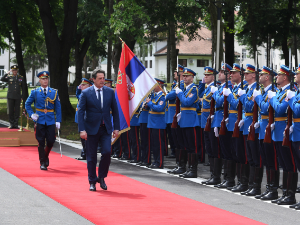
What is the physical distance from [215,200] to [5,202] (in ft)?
10.2

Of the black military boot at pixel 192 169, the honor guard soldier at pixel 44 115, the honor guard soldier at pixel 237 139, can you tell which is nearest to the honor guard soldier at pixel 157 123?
the black military boot at pixel 192 169

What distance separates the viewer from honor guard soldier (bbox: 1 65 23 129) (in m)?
18.6

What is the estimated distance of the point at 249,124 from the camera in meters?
8.49

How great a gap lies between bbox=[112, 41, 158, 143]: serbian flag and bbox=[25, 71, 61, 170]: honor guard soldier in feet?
4.72

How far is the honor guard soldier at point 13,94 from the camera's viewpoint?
1856 centimetres

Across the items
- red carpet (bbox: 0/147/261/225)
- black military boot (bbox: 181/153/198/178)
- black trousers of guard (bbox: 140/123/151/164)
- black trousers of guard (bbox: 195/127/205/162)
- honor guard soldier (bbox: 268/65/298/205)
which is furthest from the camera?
black trousers of guard (bbox: 195/127/205/162)

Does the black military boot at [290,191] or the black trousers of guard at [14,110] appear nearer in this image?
the black military boot at [290,191]

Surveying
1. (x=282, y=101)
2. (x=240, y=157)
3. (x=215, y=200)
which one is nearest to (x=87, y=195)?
(x=215, y=200)

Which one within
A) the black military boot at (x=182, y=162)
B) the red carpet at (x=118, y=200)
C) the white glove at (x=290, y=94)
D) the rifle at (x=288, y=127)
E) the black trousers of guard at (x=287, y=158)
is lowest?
the red carpet at (x=118, y=200)

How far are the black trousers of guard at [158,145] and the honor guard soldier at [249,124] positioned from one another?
3.18 metres

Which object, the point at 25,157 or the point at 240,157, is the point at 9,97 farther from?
the point at 240,157

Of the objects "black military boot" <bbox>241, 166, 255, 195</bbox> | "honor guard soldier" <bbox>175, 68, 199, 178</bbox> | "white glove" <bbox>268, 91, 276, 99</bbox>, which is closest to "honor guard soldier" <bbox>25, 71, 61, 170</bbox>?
"honor guard soldier" <bbox>175, 68, 199, 178</bbox>

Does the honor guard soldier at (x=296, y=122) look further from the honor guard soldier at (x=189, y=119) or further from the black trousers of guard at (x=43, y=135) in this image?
the black trousers of guard at (x=43, y=135)

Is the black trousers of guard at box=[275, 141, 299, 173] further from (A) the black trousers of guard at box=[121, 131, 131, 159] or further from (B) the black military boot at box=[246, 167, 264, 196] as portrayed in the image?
(A) the black trousers of guard at box=[121, 131, 131, 159]
